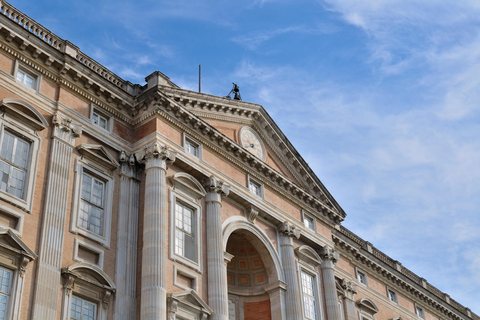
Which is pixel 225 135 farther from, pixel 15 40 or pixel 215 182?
pixel 15 40

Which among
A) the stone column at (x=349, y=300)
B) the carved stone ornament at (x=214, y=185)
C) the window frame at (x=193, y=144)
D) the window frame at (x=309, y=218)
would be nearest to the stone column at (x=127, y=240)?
the window frame at (x=193, y=144)

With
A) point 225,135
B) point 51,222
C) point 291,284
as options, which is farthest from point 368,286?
point 51,222

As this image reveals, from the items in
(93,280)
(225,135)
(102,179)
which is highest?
(225,135)

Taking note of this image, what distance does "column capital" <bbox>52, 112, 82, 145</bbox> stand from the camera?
91.5ft

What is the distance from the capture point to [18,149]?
26234 mm

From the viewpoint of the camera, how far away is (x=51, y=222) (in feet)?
84.2

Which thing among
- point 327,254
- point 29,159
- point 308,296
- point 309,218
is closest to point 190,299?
point 29,159

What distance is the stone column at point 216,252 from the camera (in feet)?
97.1

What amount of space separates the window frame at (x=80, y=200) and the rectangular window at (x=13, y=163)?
87.1 inches

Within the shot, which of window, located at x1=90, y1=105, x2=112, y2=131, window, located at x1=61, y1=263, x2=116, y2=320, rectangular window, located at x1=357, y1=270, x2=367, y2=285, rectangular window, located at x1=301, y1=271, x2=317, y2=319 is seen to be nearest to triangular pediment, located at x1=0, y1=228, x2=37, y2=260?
window, located at x1=61, y1=263, x2=116, y2=320

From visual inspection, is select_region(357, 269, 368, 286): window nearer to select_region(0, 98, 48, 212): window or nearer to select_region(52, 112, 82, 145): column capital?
A: select_region(52, 112, 82, 145): column capital

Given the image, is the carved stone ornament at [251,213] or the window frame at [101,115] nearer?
the window frame at [101,115]

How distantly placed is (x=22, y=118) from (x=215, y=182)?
31.6 ft

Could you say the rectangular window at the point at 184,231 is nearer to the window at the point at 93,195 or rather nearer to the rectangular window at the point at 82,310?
the window at the point at 93,195
